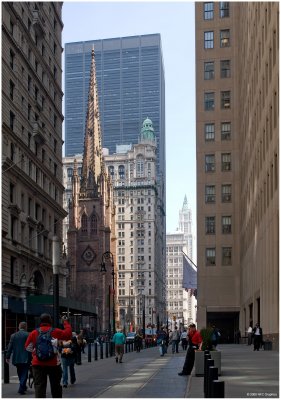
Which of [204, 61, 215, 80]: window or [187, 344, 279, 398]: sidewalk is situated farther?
[204, 61, 215, 80]: window

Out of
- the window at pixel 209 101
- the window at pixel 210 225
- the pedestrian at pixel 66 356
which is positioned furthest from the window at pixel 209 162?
the pedestrian at pixel 66 356

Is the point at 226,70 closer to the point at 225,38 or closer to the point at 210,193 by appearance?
the point at 225,38

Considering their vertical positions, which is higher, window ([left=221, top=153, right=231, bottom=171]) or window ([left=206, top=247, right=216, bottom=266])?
window ([left=221, top=153, right=231, bottom=171])

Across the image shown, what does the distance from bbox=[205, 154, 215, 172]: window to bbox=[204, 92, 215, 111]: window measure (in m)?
5.31

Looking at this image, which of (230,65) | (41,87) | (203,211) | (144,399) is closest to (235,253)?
(203,211)

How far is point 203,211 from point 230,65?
55.1 ft

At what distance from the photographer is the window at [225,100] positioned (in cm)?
8644

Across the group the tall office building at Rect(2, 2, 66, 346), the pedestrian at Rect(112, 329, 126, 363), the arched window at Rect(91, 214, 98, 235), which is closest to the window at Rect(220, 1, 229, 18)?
the tall office building at Rect(2, 2, 66, 346)

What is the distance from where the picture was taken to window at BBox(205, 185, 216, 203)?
8562cm

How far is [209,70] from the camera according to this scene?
87.4 metres

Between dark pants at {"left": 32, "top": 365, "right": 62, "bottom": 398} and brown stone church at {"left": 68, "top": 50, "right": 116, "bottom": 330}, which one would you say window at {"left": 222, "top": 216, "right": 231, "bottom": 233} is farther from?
brown stone church at {"left": 68, "top": 50, "right": 116, "bottom": 330}

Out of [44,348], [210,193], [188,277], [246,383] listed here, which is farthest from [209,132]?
[44,348]

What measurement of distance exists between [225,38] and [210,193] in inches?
694

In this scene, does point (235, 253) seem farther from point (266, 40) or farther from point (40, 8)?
point (266, 40)
